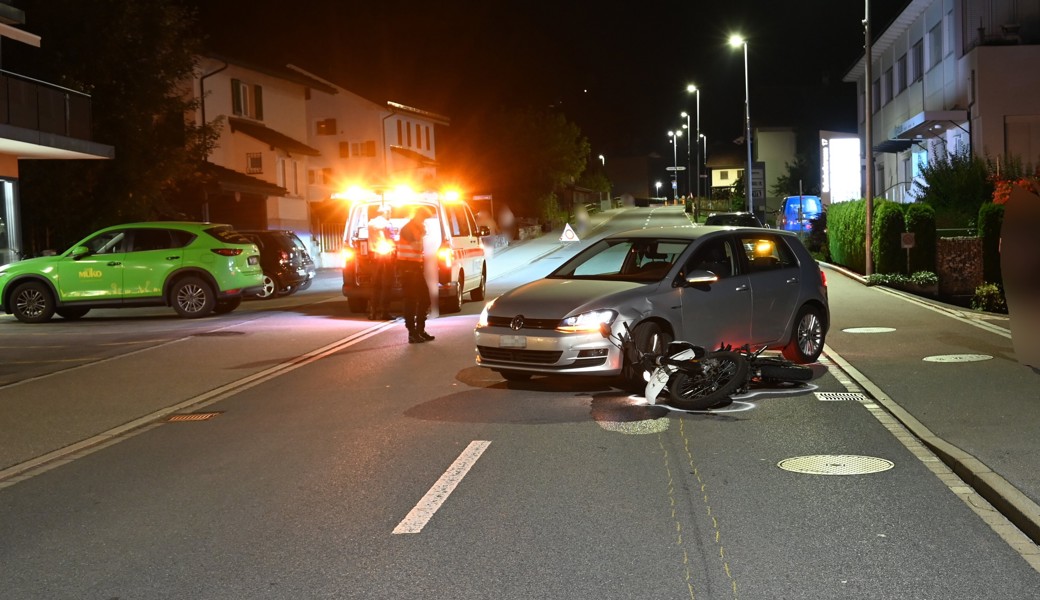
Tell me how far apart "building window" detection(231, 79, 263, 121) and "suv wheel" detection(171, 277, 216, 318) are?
24332 mm

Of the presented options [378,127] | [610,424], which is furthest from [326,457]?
[378,127]

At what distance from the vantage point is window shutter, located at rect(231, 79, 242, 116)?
145 feet

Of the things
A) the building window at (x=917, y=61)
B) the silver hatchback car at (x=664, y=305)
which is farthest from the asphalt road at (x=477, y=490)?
the building window at (x=917, y=61)

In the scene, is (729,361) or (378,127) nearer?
(729,361)

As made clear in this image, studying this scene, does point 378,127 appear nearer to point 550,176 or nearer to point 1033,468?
point 550,176

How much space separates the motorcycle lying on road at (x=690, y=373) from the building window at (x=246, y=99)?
120ft

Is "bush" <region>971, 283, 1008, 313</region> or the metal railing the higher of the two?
the metal railing

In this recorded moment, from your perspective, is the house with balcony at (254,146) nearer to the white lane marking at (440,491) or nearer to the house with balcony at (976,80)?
the house with balcony at (976,80)

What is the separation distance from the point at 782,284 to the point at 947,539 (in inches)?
267

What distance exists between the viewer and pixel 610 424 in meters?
9.52

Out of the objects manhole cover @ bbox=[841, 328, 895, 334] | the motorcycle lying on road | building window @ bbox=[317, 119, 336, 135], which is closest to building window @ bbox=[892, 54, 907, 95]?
building window @ bbox=[317, 119, 336, 135]

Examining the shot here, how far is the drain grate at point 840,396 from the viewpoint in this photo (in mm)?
10766

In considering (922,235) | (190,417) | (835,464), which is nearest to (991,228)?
(922,235)

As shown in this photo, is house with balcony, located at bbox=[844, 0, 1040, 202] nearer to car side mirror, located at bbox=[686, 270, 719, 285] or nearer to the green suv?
the green suv
